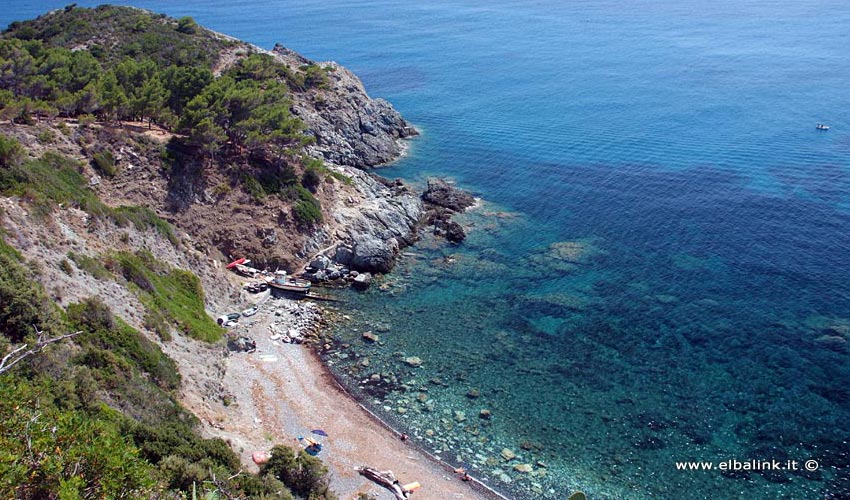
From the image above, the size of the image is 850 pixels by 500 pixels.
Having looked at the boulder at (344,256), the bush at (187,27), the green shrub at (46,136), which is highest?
the bush at (187,27)

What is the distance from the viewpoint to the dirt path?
34.8m

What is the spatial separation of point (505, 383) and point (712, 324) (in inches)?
724

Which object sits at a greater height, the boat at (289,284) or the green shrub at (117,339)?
the green shrub at (117,339)

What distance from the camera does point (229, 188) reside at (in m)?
57.3

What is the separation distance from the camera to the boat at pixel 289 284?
5334 cm

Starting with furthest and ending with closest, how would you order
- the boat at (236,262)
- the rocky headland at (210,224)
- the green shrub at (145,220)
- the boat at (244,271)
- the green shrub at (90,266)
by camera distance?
the boat at (244,271) → the boat at (236,262) → the green shrub at (145,220) → the green shrub at (90,266) → the rocky headland at (210,224)

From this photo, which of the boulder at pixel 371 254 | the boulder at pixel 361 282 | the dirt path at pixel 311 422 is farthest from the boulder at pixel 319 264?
the dirt path at pixel 311 422

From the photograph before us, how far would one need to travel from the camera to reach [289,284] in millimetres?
53906

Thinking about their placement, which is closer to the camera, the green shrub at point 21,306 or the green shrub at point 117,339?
the green shrub at point 21,306

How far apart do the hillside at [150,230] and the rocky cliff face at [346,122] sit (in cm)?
39

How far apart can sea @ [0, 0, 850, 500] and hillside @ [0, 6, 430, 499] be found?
914 centimetres

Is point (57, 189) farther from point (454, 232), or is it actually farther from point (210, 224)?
point (454, 232)

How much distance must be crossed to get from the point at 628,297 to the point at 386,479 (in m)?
28.7

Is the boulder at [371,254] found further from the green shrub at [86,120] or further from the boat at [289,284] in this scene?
the green shrub at [86,120]
